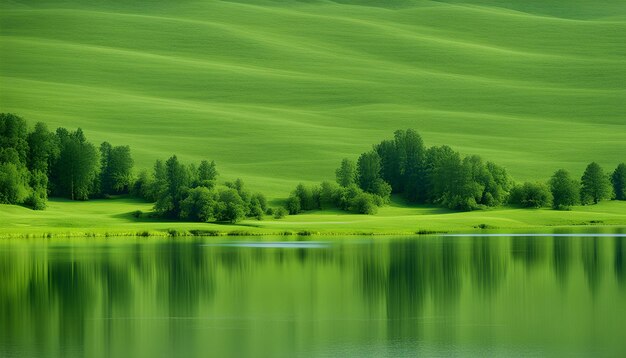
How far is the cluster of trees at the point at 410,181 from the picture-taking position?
320ft

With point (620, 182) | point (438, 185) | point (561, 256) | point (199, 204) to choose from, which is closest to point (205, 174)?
point (199, 204)

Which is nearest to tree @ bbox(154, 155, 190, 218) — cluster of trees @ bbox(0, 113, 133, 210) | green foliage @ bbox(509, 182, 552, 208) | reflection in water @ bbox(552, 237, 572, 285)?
cluster of trees @ bbox(0, 113, 133, 210)

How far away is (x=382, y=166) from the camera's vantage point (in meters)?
112

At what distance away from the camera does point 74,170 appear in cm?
10262

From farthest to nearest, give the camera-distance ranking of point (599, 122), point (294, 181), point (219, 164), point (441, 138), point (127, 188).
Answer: point (599, 122), point (441, 138), point (219, 164), point (294, 181), point (127, 188)

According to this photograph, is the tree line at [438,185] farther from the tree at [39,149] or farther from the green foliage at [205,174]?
the tree at [39,149]

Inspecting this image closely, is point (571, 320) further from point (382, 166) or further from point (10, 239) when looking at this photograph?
point (382, 166)

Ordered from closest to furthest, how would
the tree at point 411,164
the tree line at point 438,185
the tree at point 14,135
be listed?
the tree at point 14,135, the tree line at point 438,185, the tree at point 411,164

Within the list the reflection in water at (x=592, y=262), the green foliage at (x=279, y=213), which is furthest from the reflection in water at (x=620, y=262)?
the green foliage at (x=279, y=213)

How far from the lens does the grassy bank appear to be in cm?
7806

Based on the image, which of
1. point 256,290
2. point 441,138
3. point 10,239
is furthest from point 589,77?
point 256,290

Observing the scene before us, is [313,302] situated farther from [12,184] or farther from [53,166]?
[53,166]

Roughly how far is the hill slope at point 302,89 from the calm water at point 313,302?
196 feet

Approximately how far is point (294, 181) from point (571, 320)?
8707 centimetres
